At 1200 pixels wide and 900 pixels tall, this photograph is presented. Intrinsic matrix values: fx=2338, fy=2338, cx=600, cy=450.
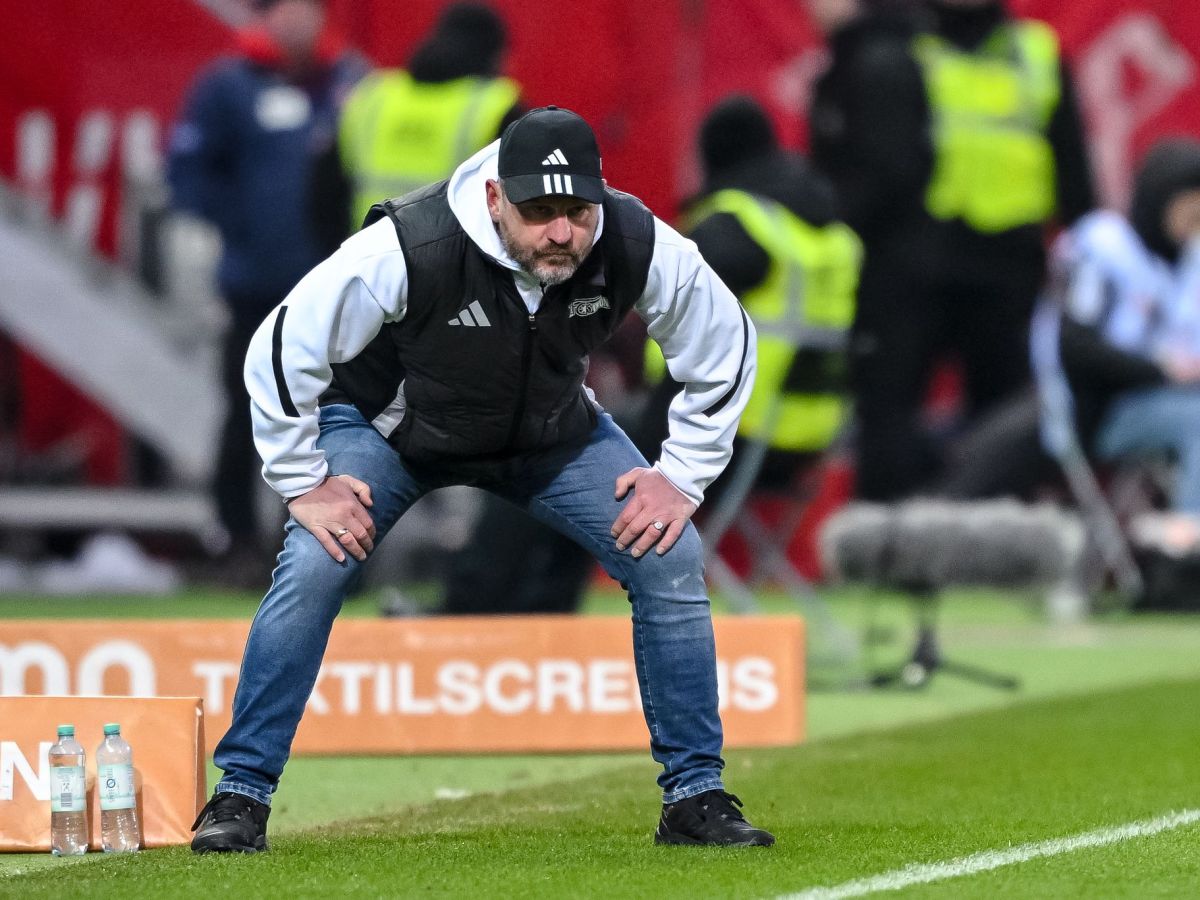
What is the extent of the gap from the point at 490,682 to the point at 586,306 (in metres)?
2.43

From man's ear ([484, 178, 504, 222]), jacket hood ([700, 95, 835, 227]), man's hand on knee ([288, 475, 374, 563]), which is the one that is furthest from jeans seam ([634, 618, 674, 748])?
jacket hood ([700, 95, 835, 227])

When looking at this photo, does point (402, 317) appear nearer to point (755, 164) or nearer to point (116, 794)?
point (116, 794)

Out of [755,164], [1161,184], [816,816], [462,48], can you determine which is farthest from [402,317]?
[1161,184]

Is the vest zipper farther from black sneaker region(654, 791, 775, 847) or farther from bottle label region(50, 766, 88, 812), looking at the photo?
bottle label region(50, 766, 88, 812)

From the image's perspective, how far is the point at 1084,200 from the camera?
12.4 m

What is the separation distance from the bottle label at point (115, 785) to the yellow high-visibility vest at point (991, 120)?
7.61 m

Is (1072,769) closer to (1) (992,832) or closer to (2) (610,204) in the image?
(1) (992,832)

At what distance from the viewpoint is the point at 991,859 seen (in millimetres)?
5250

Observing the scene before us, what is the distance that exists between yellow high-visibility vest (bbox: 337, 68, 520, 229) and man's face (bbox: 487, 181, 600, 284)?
6.05m

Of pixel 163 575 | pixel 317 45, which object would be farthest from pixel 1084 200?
pixel 163 575

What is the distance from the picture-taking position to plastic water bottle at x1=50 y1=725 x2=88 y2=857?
212 inches

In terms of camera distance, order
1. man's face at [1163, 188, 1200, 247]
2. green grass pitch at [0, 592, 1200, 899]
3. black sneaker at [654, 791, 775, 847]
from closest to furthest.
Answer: green grass pitch at [0, 592, 1200, 899] → black sneaker at [654, 791, 775, 847] → man's face at [1163, 188, 1200, 247]

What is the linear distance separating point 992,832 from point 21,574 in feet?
29.9

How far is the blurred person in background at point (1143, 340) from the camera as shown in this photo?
40.2 ft
